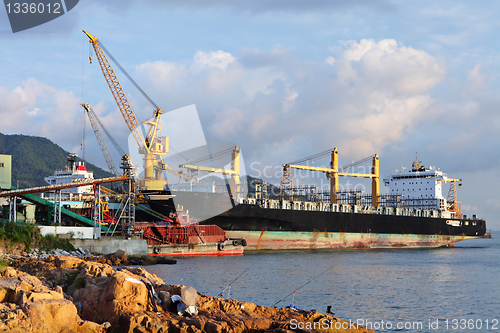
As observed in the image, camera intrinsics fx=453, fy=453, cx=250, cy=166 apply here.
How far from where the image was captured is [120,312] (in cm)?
1048

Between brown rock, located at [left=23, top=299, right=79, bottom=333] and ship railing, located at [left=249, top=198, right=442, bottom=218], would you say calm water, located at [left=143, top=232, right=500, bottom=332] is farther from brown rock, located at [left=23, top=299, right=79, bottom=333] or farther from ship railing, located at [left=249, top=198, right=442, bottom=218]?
ship railing, located at [left=249, top=198, right=442, bottom=218]

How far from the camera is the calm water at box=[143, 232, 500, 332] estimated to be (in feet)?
55.8

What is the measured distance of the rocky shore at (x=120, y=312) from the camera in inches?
380

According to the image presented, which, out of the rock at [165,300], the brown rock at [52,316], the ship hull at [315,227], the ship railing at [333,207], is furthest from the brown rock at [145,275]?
the ship railing at [333,207]

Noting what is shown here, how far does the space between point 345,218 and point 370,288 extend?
32.0 meters

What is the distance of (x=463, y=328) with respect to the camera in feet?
50.6

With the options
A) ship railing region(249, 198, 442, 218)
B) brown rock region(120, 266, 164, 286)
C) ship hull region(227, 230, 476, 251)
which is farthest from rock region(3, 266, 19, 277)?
ship railing region(249, 198, 442, 218)

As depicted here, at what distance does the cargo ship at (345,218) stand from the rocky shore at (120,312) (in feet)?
106

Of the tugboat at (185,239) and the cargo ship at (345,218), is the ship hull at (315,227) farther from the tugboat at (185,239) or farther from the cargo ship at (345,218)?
the tugboat at (185,239)

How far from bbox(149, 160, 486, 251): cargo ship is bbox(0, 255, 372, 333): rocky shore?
106ft

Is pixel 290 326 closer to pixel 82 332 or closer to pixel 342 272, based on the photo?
pixel 82 332

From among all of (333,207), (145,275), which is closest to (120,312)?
(145,275)

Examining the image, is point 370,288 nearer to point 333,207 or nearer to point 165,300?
point 165,300

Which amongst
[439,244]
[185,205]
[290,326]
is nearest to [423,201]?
[439,244]
